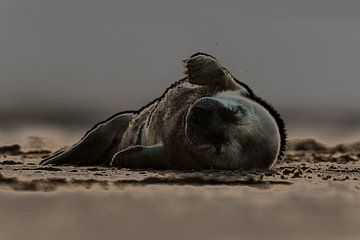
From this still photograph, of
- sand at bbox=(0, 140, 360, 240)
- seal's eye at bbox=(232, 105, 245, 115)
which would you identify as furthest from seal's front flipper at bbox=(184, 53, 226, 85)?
sand at bbox=(0, 140, 360, 240)

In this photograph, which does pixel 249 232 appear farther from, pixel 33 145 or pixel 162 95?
pixel 33 145

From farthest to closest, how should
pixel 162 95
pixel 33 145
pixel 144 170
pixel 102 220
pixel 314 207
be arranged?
1. pixel 33 145
2. pixel 162 95
3. pixel 144 170
4. pixel 314 207
5. pixel 102 220

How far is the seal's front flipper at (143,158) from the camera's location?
8.04 meters

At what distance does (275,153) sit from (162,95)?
158 cm

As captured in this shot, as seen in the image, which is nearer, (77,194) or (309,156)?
(77,194)

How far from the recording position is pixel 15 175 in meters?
7.22

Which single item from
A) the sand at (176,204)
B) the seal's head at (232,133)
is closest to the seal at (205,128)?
the seal's head at (232,133)

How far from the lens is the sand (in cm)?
442

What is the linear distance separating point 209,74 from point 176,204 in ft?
10.8

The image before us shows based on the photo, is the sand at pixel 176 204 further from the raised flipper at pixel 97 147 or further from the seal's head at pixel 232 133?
the raised flipper at pixel 97 147

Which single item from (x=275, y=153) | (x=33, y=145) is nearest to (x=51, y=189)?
(x=275, y=153)

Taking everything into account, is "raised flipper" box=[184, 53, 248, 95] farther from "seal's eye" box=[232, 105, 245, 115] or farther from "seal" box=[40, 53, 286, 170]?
"seal's eye" box=[232, 105, 245, 115]

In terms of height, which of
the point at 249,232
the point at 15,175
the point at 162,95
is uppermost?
the point at 162,95

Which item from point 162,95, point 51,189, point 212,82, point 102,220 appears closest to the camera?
point 102,220
